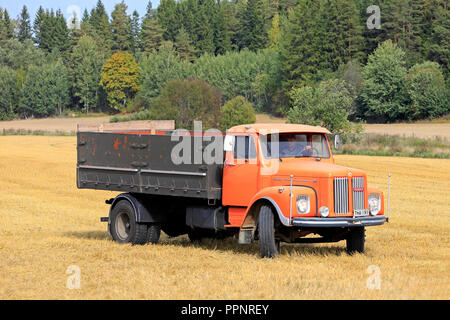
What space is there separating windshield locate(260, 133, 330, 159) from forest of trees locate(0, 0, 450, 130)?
5076cm

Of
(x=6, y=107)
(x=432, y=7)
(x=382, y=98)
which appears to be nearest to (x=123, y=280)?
(x=382, y=98)

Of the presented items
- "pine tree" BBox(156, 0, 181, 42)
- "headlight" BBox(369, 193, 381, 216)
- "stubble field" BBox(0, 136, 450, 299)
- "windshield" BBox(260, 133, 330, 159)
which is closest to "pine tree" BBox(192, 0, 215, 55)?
"pine tree" BBox(156, 0, 181, 42)

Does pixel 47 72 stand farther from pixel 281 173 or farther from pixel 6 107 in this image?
pixel 281 173

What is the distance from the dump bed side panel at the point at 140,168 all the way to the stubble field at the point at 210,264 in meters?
1.27

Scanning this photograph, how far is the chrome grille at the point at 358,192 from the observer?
47.2 ft

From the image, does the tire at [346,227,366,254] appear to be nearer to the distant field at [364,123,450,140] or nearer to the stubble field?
the stubble field

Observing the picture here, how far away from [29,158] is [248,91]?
96439mm

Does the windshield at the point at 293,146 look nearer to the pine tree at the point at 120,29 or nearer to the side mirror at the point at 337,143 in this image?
the side mirror at the point at 337,143

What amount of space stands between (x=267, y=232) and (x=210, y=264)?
122cm

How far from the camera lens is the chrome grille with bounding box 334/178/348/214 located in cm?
1415

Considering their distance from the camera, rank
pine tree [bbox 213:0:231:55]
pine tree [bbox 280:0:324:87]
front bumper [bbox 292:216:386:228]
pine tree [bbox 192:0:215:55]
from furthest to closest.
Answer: pine tree [bbox 213:0:231:55], pine tree [bbox 192:0:215:55], pine tree [bbox 280:0:324:87], front bumper [bbox 292:216:386:228]

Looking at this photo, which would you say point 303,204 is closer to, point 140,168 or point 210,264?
point 210,264

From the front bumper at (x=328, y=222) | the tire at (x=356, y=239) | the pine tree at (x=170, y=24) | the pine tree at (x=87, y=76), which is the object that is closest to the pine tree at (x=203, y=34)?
the pine tree at (x=170, y=24)
